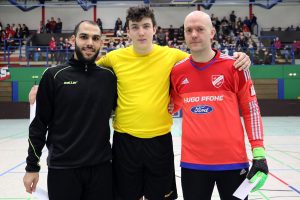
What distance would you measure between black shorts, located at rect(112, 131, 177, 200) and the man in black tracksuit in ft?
0.58

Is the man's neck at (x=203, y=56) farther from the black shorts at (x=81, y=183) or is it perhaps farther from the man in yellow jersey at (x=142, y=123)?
the black shorts at (x=81, y=183)

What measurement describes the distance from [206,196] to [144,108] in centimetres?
90

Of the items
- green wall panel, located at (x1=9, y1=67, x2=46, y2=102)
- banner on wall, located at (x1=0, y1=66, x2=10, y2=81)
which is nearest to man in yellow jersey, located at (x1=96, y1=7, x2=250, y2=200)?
green wall panel, located at (x1=9, y1=67, x2=46, y2=102)

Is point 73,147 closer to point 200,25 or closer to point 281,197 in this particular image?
point 200,25

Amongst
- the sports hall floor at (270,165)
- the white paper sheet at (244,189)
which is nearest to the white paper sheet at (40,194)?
the white paper sheet at (244,189)

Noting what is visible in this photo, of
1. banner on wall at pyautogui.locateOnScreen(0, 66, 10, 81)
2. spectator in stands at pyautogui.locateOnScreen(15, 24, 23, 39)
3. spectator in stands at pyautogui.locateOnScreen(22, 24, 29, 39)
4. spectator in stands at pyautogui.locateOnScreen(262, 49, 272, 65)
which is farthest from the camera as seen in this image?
spectator in stands at pyautogui.locateOnScreen(22, 24, 29, 39)

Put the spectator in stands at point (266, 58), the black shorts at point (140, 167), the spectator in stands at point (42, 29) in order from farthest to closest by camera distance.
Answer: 1. the spectator in stands at point (42, 29)
2. the spectator in stands at point (266, 58)
3. the black shorts at point (140, 167)

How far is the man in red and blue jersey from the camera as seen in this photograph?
2652 millimetres

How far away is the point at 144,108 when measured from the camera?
3020 mm

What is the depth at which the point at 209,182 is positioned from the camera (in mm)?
2693

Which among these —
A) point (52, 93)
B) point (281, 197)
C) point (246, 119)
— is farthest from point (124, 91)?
point (281, 197)

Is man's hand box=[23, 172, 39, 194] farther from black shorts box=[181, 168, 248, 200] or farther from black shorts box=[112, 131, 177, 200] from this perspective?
black shorts box=[181, 168, 248, 200]

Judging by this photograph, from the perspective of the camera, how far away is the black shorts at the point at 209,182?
2645mm

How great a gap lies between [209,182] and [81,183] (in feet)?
3.43
